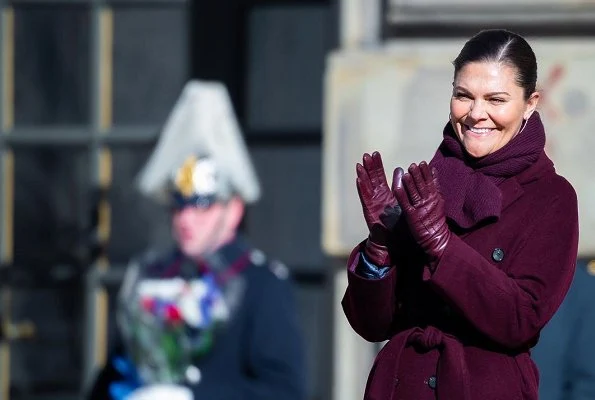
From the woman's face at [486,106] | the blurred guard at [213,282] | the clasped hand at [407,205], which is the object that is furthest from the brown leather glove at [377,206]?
the blurred guard at [213,282]

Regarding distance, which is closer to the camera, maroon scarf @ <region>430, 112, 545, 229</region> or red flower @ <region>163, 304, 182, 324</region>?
maroon scarf @ <region>430, 112, 545, 229</region>

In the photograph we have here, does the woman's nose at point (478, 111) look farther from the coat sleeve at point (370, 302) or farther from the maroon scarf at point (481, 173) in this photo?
the coat sleeve at point (370, 302)

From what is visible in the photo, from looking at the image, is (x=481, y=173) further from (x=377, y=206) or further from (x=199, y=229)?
(x=199, y=229)

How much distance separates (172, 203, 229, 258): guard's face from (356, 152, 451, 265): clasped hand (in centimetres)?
202

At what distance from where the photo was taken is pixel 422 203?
223 centimetres

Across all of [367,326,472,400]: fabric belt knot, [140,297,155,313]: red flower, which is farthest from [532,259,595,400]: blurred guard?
[367,326,472,400]: fabric belt knot

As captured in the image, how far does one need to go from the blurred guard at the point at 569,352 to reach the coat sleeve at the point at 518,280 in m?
1.25

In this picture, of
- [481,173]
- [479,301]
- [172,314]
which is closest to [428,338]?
[479,301]

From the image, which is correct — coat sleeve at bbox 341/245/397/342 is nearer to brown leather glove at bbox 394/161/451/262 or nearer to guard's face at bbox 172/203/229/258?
brown leather glove at bbox 394/161/451/262

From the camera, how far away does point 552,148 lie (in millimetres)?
3986

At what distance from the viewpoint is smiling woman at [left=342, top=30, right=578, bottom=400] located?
7.37 feet

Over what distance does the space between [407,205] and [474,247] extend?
165 millimetres

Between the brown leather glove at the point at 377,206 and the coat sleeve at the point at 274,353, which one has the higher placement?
the brown leather glove at the point at 377,206

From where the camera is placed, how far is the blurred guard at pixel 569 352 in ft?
11.7
